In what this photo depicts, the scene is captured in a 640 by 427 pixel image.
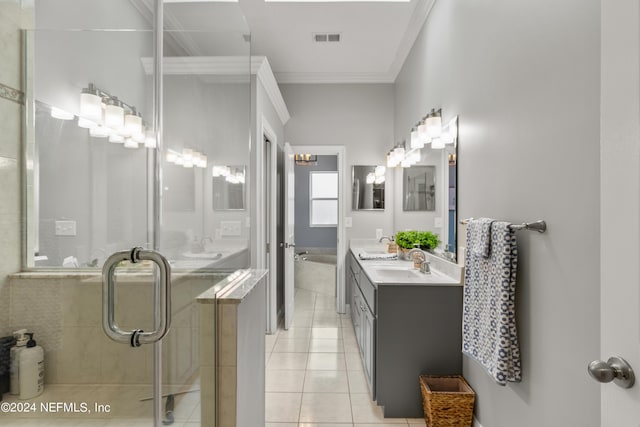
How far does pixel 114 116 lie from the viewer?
1006 mm

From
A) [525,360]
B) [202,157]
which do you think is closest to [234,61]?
[202,157]

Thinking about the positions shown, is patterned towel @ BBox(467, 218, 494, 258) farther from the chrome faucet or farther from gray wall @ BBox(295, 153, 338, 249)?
gray wall @ BBox(295, 153, 338, 249)

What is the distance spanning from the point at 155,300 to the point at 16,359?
37cm

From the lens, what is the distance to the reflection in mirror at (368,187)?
471 centimetres

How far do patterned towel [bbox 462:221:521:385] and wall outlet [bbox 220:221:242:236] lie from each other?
3.87 ft

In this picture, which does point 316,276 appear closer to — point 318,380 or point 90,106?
point 318,380

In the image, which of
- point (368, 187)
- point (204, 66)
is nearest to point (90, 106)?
point (204, 66)

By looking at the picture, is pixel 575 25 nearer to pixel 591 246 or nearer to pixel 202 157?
pixel 591 246

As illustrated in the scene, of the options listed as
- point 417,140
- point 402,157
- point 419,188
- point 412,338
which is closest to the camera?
point 412,338

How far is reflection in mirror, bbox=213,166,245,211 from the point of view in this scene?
5.42 ft

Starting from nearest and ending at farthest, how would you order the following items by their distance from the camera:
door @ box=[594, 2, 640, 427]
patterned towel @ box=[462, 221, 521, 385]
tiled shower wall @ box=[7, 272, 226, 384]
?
door @ box=[594, 2, 640, 427]
tiled shower wall @ box=[7, 272, 226, 384]
patterned towel @ box=[462, 221, 521, 385]

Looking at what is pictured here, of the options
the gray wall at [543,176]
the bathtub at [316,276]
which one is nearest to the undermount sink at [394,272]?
the gray wall at [543,176]

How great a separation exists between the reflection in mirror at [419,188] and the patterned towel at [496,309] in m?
1.25

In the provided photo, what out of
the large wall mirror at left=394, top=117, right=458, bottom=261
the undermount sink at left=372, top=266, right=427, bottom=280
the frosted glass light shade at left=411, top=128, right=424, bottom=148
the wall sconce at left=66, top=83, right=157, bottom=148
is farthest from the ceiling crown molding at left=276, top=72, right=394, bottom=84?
the wall sconce at left=66, top=83, right=157, bottom=148
